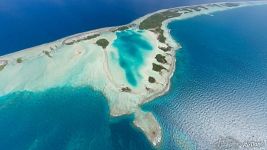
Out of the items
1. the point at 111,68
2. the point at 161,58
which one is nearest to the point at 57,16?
the point at 111,68

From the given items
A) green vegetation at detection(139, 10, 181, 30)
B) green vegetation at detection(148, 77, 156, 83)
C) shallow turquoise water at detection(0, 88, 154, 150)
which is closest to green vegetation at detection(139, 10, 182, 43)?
green vegetation at detection(139, 10, 181, 30)

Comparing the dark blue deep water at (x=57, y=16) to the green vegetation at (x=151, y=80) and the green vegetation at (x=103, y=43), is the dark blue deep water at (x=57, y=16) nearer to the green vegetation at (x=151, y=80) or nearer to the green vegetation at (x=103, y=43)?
the green vegetation at (x=103, y=43)

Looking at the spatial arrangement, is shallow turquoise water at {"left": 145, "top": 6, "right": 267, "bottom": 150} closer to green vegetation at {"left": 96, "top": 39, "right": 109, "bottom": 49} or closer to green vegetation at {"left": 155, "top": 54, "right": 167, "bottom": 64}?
green vegetation at {"left": 155, "top": 54, "right": 167, "bottom": 64}

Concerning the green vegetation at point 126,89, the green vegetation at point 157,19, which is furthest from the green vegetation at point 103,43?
the green vegetation at point 157,19

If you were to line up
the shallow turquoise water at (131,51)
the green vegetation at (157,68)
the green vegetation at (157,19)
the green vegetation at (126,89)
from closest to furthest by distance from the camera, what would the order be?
the green vegetation at (126,89) < the shallow turquoise water at (131,51) < the green vegetation at (157,68) < the green vegetation at (157,19)

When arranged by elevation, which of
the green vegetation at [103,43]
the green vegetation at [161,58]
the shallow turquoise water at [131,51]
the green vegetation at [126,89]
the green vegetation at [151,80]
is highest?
the green vegetation at [103,43]

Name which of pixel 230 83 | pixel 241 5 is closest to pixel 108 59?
pixel 230 83

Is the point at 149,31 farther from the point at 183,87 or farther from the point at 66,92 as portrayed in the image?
the point at 66,92
